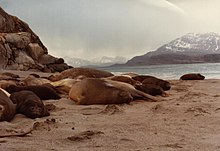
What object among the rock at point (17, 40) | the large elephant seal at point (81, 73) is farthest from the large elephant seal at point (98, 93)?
the rock at point (17, 40)

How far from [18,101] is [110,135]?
222 cm

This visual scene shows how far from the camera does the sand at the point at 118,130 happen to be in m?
3.46

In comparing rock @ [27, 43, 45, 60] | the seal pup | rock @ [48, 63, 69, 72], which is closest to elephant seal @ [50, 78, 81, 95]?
the seal pup

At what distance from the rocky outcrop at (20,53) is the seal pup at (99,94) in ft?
54.2

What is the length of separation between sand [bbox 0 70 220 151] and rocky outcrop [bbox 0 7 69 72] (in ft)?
59.2

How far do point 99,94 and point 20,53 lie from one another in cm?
1889

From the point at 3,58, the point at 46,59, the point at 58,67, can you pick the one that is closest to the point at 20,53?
the point at 3,58

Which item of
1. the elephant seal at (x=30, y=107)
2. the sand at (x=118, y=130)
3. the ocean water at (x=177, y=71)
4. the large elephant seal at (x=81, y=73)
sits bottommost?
the ocean water at (x=177, y=71)

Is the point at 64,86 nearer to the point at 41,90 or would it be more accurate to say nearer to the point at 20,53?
the point at 41,90

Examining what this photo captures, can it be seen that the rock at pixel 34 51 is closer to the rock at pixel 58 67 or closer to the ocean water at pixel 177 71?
the rock at pixel 58 67

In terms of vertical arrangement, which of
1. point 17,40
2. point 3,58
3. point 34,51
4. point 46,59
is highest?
point 17,40

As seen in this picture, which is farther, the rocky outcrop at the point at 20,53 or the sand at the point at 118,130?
the rocky outcrop at the point at 20,53

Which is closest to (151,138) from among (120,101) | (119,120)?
(119,120)

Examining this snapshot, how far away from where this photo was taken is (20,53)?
80.9 feet
